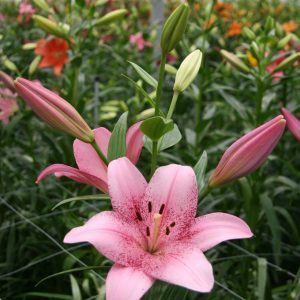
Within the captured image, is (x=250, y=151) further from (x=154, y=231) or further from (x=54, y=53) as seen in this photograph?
(x=54, y=53)

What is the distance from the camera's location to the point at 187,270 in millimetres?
589

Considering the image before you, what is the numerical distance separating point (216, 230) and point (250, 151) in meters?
0.11

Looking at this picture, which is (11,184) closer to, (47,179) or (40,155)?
(47,179)

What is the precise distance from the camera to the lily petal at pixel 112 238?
0.60 metres

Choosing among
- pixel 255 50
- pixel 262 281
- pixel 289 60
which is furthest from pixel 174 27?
pixel 255 50

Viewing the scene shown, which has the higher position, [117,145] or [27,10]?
[117,145]

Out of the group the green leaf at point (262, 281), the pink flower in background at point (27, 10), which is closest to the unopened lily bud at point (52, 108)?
the green leaf at point (262, 281)

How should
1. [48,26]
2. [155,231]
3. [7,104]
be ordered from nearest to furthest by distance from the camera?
[155,231]
[48,26]
[7,104]

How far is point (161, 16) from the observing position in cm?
366

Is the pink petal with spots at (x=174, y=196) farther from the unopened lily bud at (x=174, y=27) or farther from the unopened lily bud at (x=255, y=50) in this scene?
the unopened lily bud at (x=255, y=50)

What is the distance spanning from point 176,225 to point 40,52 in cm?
152

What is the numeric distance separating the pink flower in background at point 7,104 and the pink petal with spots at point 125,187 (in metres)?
1.08

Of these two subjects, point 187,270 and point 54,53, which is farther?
point 54,53

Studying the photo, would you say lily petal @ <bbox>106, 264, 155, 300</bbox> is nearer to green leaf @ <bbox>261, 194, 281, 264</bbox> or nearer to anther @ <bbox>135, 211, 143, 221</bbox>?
anther @ <bbox>135, 211, 143, 221</bbox>
